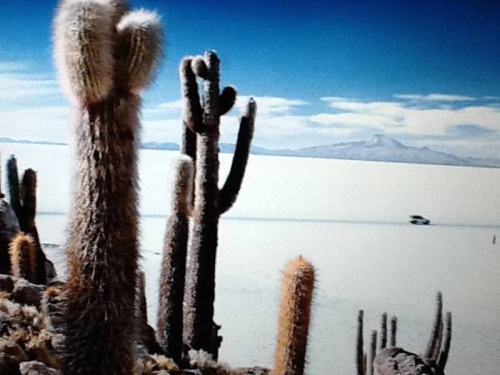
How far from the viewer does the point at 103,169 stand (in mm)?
1236

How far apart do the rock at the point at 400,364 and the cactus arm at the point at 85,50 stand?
1313mm

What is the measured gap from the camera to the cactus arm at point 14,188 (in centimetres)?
248

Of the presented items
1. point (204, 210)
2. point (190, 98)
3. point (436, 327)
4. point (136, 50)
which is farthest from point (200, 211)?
point (136, 50)

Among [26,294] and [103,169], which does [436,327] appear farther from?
[103,169]

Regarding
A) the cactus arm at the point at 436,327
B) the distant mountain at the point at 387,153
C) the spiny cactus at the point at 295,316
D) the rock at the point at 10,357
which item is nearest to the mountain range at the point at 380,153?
the distant mountain at the point at 387,153

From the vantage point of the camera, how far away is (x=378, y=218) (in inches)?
106

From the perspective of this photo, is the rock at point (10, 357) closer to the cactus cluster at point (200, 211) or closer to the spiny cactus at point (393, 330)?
the cactus cluster at point (200, 211)

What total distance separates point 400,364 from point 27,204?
1.63 metres

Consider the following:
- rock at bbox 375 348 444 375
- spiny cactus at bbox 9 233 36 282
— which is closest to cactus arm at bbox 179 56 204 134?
→ spiny cactus at bbox 9 233 36 282

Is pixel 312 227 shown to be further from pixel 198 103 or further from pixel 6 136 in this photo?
pixel 6 136

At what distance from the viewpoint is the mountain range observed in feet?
8.50

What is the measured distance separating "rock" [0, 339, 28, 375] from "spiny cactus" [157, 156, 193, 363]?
630 millimetres

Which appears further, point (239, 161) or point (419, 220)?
point (419, 220)

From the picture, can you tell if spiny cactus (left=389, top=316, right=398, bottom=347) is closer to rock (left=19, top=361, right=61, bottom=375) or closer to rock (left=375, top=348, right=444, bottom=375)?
rock (left=375, top=348, right=444, bottom=375)
